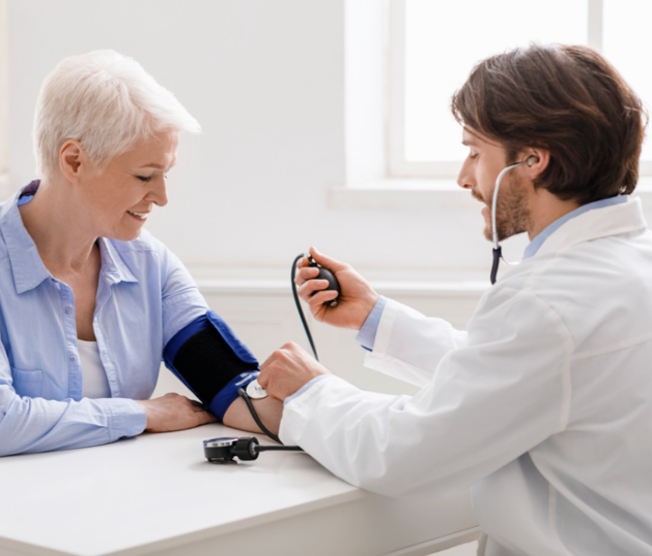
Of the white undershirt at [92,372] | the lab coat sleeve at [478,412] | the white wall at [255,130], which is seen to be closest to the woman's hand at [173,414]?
the white undershirt at [92,372]

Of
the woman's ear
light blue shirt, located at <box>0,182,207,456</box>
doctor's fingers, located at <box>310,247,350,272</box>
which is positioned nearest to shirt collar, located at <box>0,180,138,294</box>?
light blue shirt, located at <box>0,182,207,456</box>

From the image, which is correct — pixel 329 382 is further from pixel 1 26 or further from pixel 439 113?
pixel 1 26

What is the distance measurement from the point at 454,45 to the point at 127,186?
1.73 m

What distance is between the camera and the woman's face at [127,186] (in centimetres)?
Result: 139

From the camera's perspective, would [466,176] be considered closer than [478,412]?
No

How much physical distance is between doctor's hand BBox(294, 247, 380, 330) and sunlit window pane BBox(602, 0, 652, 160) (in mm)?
1609

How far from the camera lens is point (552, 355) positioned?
2.96 ft

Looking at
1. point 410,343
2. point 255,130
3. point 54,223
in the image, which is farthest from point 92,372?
point 255,130

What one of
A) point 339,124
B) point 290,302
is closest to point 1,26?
point 339,124

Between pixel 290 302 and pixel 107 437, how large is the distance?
46.0 inches

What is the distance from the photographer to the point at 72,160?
1.38 meters

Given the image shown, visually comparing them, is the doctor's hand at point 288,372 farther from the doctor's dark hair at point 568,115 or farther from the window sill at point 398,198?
the window sill at point 398,198

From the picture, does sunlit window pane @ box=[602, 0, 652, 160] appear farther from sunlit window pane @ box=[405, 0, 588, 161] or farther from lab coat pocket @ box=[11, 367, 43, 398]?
lab coat pocket @ box=[11, 367, 43, 398]

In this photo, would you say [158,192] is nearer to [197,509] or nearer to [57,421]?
[57,421]
